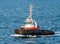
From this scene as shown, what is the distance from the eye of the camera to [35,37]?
11406 cm

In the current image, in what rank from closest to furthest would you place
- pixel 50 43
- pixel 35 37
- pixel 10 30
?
pixel 50 43 < pixel 35 37 < pixel 10 30

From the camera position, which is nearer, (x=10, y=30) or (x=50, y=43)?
(x=50, y=43)

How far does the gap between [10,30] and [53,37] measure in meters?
16.3

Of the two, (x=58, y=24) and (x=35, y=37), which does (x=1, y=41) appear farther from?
(x=58, y=24)

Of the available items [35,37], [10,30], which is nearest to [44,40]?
[35,37]

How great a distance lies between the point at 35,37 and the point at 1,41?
7.52 metres

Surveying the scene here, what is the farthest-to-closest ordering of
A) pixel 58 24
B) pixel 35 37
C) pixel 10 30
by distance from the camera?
pixel 58 24 < pixel 10 30 < pixel 35 37

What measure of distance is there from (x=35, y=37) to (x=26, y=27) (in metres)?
3.87

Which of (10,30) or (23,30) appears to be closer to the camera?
(23,30)

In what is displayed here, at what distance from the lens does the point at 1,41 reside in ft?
364

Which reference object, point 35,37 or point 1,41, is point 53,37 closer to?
point 35,37

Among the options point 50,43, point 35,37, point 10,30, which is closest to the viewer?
point 50,43

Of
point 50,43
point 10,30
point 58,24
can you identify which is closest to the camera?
point 50,43

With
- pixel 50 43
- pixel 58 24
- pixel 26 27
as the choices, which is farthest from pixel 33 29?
pixel 58 24
